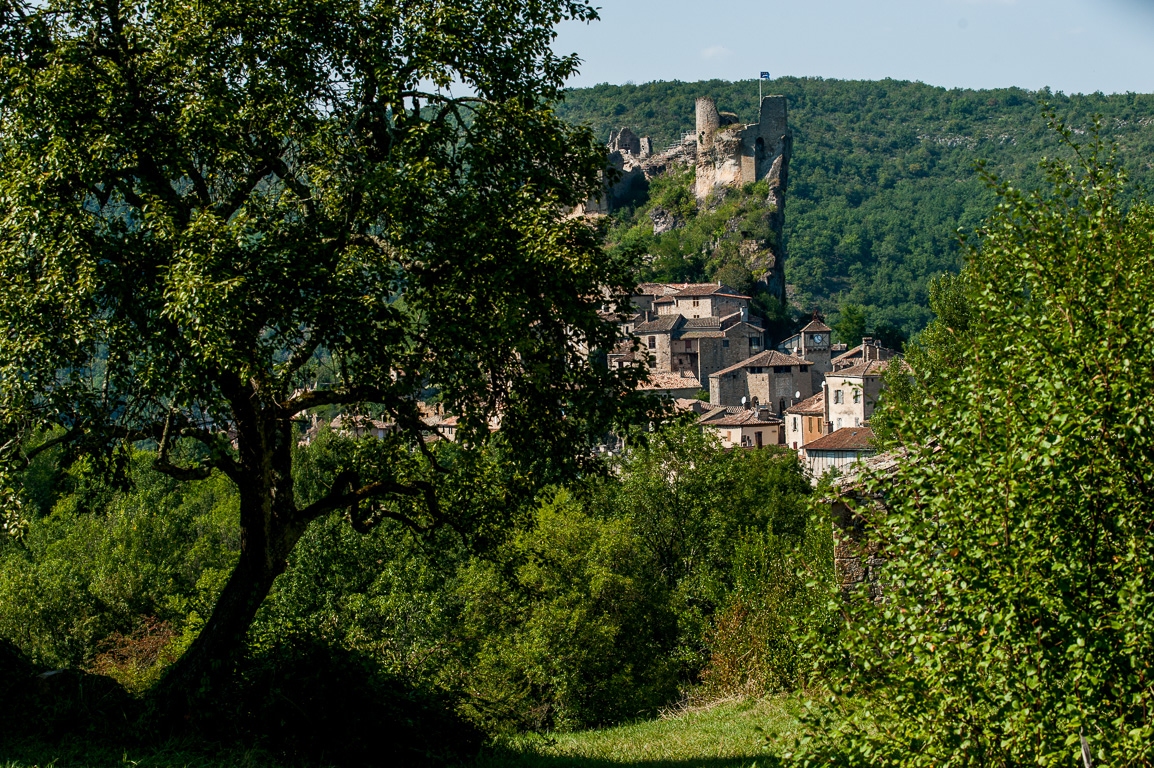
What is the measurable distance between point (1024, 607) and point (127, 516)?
138 feet

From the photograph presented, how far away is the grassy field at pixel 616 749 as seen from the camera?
25.6 ft

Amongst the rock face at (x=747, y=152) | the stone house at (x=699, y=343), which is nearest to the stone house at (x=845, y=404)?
the stone house at (x=699, y=343)

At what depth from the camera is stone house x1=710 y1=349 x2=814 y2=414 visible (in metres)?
79.1

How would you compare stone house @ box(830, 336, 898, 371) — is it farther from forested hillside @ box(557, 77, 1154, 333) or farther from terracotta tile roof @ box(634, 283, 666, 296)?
forested hillside @ box(557, 77, 1154, 333)

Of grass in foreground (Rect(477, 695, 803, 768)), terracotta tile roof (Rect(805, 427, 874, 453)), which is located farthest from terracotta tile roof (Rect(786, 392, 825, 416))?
grass in foreground (Rect(477, 695, 803, 768))

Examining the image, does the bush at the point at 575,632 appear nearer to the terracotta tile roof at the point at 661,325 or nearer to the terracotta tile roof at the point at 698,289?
the terracotta tile roof at the point at 661,325

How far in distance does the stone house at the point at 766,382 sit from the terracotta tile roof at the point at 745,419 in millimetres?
6107

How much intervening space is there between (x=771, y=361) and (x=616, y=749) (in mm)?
70147

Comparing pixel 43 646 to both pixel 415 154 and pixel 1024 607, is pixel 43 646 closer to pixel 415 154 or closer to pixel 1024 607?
pixel 415 154

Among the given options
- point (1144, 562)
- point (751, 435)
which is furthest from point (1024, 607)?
point (751, 435)

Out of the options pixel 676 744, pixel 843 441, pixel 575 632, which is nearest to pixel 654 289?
pixel 843 441

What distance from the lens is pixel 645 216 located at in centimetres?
11306

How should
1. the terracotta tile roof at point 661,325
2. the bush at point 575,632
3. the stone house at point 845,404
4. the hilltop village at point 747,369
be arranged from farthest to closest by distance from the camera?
the terracotta tile roof at point 661,325, the hilltop village at point 747,369, the stone house at point 845,404, the bush at point 575,632

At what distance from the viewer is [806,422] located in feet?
226
